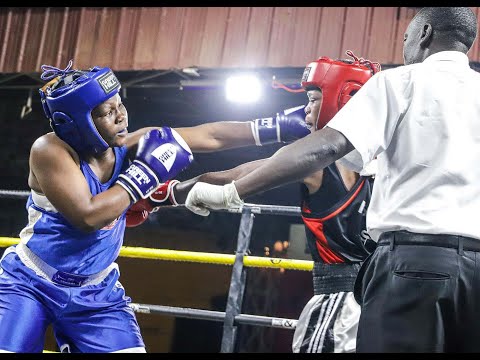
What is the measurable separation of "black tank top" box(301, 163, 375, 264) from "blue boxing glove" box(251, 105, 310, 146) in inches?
18.1

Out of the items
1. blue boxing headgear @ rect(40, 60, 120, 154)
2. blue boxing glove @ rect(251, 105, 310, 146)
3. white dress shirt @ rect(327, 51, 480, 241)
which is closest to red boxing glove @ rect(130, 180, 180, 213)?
blue boxing headgear @ rect(40, 60, 120, 154)

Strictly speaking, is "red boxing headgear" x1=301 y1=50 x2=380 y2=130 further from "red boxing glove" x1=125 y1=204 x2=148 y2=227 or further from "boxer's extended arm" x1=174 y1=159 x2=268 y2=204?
"red boxing glove" x1=125 y1=204 x2=148 y2=227

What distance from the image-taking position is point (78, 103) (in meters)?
2.34

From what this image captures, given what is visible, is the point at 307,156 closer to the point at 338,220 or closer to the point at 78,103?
the point at 338,220

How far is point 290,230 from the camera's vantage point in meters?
8.76

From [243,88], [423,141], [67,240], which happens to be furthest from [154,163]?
[243,88]

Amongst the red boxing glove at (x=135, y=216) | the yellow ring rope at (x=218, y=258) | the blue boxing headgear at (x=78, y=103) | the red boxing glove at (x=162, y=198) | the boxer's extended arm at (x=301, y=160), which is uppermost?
the blue boxing headgear at (x=78, y=103)

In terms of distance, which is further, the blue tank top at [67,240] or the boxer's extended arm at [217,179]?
the boxer's extended arm at [217,179]

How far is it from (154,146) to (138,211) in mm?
409

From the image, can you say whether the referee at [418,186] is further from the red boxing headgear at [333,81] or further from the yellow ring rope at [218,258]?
the yellow ring rope at [218,258]

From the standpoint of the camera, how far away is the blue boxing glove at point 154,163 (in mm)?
2305

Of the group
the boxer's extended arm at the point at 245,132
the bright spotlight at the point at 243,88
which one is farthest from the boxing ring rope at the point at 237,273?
the bright spotlight at the point at 243,88

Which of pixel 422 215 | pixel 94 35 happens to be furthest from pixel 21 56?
pixel 422 215

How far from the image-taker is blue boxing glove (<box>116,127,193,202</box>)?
2.30 meters
